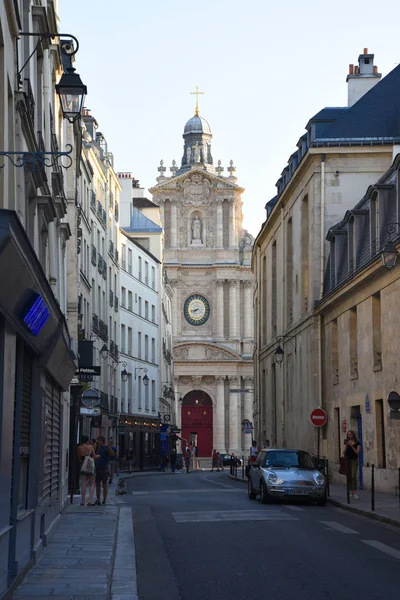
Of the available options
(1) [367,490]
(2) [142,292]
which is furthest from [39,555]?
(2) [142,292]

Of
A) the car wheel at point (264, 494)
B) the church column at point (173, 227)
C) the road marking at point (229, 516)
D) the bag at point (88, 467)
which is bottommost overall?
the road marking at point (229, 516)

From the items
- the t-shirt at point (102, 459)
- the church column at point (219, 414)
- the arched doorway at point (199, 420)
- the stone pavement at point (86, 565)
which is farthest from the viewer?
the arched doorway at point (199, 420)

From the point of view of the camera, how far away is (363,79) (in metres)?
43.0

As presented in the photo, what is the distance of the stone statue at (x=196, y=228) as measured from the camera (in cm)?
8569

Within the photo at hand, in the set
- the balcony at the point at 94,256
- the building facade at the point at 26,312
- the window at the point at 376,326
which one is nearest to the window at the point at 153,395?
the balcony at the point at 94,256

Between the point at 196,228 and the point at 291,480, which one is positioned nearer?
the point at 291,480

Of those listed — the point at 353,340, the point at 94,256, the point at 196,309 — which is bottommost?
the point at 353,340

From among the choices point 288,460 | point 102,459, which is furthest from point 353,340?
point 102,459

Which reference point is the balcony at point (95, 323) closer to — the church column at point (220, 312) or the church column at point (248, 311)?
the church column at point (220, 312)

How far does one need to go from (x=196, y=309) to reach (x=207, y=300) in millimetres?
1158

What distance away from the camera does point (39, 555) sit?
12.7m

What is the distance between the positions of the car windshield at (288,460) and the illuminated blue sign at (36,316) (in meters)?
13.2

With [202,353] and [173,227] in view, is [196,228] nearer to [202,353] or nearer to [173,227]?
[173,227]

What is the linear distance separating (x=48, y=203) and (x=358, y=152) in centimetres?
2259
